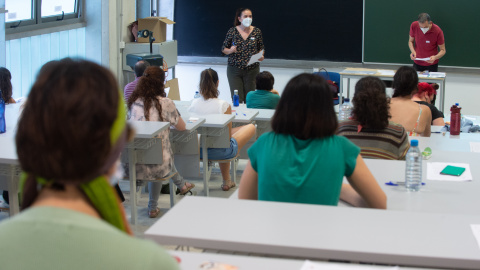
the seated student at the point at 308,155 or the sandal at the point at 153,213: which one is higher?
the seated student at the point at 308,155

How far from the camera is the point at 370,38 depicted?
9367 millimetres

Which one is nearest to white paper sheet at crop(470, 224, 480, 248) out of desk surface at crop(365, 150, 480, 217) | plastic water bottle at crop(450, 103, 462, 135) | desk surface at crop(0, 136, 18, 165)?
desk surface at crop(365, 150, 480, 217)

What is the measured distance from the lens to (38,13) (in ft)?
24.7

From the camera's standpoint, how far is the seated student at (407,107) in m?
4.56

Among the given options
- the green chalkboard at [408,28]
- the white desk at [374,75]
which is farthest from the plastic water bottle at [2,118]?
the green chalkboard at [408,28]

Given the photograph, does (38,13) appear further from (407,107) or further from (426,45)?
(426,45)

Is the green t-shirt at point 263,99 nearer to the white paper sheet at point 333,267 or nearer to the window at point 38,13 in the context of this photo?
the window at point 38,13

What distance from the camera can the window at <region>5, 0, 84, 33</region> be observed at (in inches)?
279

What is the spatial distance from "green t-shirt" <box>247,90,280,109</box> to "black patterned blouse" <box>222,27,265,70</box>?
1795 mm

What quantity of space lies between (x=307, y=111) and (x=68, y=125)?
1.68m

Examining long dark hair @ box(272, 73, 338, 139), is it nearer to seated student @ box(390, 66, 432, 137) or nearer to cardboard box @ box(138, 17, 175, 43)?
seated student @ box(390, 66, 432, 137)

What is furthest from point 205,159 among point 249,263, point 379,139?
point 249,263

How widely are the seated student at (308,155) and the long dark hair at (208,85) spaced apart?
10.4 ft

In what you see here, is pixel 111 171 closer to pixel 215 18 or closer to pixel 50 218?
pixel 50 218
